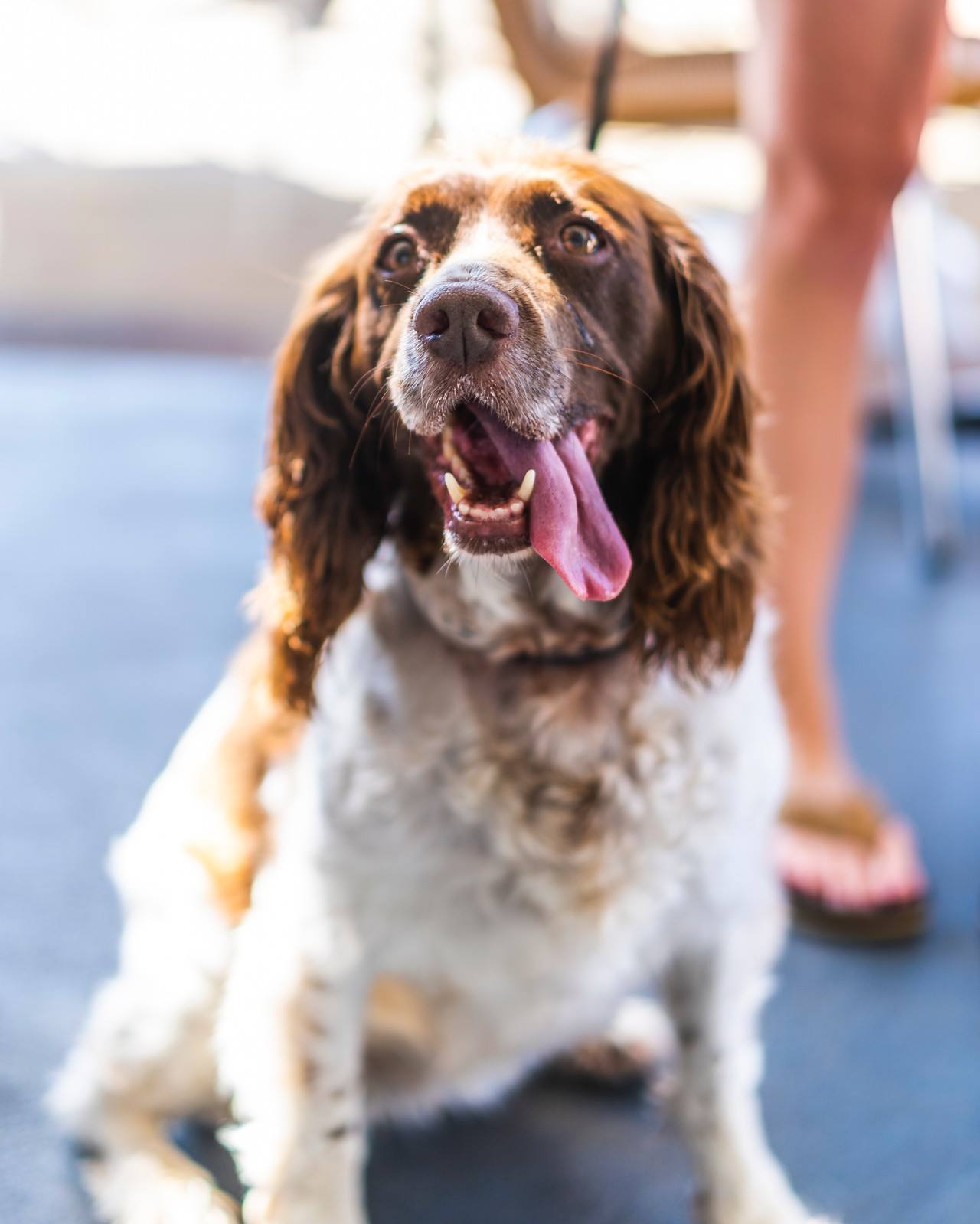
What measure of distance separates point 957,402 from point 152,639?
9.80 feet

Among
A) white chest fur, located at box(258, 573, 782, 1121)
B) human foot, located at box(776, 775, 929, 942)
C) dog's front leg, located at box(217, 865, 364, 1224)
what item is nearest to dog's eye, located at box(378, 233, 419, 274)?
white chest fur, located at box(258, 573, 782, 1121)

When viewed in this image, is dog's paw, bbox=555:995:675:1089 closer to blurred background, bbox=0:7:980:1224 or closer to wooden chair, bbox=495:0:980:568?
blurred background, bbox=0:7:980:1224

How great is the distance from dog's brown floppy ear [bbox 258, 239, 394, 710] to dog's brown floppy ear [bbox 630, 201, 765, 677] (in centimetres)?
31

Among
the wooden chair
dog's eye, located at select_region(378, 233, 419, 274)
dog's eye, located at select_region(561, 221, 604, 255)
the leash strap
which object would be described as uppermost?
the wooden chair

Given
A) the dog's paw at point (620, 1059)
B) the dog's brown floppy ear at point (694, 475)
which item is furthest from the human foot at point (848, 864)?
the dog's brown floppy ear at point (694, 475)

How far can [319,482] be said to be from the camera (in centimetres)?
150

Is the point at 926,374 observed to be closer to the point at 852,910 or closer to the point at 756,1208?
the point at 852,910

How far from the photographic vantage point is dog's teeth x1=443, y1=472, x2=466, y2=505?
1273mm

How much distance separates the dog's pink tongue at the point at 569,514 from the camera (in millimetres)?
1228

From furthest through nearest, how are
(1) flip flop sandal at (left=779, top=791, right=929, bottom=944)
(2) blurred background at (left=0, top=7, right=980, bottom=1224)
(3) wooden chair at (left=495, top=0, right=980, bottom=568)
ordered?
1. (3) wooden chair at (left=495, top=0, right=980, bottom=568)
2. (1) flip flop sandal at (left=779, top=791, right=929, bottom=944)
3. (2) blurred background at (left=0, top=7, right=980, bottom=1224)

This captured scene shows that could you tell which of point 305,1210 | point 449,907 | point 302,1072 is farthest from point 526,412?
point 305,1210

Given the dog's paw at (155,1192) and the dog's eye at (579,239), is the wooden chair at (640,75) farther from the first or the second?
the dog's paw at (155,1192)

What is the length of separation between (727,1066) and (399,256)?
98cm

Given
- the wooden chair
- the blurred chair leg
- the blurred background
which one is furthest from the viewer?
the blurred chair leg
